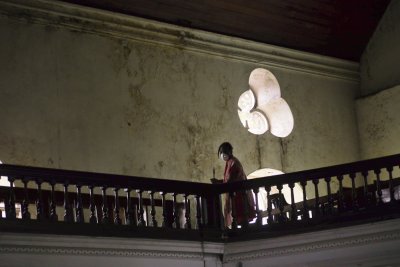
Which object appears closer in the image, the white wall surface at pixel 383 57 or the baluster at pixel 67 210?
the baluster at pixel 67 210

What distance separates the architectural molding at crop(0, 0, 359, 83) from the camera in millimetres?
18875

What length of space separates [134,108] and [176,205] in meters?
4.70

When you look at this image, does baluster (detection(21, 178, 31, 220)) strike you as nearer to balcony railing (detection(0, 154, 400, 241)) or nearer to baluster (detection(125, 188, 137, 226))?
balcony railing (detection(0, 154, 400, 241))

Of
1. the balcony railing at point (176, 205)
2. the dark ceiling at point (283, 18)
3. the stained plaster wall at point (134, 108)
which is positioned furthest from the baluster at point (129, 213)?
the dark ceiling at point (283, 18)

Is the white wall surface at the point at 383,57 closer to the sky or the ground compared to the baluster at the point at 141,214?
closer to the sky

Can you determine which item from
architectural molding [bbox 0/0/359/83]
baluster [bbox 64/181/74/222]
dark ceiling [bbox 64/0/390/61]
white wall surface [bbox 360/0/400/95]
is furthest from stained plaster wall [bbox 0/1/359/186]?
baluster [bbox 64/181/74/222]

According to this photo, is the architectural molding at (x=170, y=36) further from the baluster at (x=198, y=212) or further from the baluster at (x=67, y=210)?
the baluster at (x=67, y=210)

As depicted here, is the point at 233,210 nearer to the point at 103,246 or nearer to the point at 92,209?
the point at 103,246

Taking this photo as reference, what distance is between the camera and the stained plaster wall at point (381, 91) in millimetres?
23062

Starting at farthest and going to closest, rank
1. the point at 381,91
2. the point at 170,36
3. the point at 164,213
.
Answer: the point at 381,91 < the point at 170,36 < the point at 164,213

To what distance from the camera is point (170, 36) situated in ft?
68.3

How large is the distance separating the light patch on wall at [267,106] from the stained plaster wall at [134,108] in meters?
0.20

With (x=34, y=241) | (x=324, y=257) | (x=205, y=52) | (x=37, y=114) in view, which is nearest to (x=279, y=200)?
(x=324, y=257)

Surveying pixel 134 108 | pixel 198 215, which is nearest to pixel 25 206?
pixel 198 215
